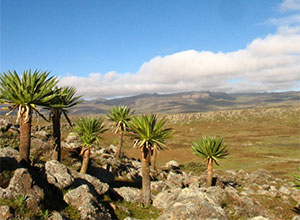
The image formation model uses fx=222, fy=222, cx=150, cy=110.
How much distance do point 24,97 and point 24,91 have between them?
0.42 meters

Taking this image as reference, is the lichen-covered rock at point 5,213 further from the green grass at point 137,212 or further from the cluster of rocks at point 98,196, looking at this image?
the green grass at point 137,212

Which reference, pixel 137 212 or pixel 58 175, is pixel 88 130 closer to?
pixel 58 175

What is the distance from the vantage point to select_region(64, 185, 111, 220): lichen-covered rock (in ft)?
39.3

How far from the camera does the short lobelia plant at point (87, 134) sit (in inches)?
842

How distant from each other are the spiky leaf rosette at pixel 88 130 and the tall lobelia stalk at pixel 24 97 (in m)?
6.31

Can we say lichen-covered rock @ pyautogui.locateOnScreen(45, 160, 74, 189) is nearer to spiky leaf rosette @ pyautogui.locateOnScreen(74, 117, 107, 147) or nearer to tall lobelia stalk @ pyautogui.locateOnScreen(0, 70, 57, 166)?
tall lobelia stalk @ pyautogui.locateOnScreen(0, 70, 57, 166)

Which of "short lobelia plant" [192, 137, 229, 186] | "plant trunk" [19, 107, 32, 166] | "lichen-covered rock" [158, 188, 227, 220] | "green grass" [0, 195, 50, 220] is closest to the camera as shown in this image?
"green grass" [0, 195, 50, 220]

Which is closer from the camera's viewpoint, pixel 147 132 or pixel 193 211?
pixel 193 211

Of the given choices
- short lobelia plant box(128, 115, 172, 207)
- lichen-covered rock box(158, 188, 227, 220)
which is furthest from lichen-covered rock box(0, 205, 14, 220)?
short lobelia plant box(128, 115, 172, 207)

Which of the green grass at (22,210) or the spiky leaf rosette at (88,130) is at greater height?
the spiky leaf rosette at (88,130)

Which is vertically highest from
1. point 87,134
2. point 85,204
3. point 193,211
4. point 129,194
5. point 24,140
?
point 24,140

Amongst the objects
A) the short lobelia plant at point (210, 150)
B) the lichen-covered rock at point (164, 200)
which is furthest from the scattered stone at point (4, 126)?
the short lobelia plant at point (210, 150)

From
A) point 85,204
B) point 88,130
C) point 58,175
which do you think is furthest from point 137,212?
point 88,130

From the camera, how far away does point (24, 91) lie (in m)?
14.9
